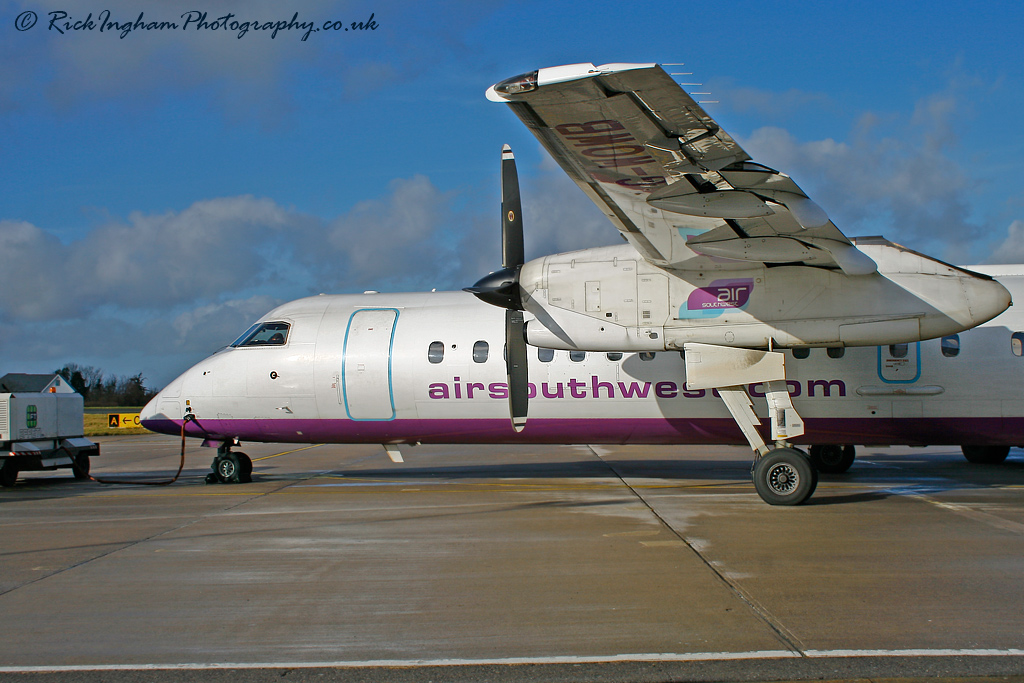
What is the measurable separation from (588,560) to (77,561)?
4942 mm

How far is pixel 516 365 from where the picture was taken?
10898 millimetres

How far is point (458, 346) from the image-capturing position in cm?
1229

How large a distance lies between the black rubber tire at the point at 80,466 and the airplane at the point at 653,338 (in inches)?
90.5

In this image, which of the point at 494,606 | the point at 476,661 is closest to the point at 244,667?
the point at 476,661

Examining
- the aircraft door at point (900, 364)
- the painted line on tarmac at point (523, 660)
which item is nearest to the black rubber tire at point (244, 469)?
the painted line on tarmac at point (523, 660)

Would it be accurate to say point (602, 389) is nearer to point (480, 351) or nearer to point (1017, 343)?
point (480, 351)

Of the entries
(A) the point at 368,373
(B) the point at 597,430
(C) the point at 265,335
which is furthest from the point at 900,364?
(C) the point at 265,335

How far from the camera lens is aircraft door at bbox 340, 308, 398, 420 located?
40.7 ft

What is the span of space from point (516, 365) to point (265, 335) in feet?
16.6

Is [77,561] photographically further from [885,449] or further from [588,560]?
[885,449]

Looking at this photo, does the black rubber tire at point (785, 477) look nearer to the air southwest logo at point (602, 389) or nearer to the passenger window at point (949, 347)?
the air southwest logo at point (602, 389)

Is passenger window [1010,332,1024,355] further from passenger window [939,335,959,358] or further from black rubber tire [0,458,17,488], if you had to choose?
black rubber tire [0,458,17,488]

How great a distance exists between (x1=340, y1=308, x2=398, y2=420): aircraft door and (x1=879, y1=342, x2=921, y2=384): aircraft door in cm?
764

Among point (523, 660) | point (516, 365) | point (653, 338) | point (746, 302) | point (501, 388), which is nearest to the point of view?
point (523, 660)
